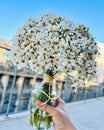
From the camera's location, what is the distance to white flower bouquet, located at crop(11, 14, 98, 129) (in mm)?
1132

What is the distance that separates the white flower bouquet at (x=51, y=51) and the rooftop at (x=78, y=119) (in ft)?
4.32

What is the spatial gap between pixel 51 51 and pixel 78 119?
87.3 inches

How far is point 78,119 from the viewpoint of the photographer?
125 inches

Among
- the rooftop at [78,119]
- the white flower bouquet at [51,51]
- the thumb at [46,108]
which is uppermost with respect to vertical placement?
the white flower bouquet at [51,51]

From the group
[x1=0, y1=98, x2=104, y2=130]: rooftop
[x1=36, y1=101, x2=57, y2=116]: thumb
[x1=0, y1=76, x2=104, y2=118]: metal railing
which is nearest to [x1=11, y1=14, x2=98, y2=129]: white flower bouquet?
[x1=36, y1=101, x2=57, y2=116]: thumb

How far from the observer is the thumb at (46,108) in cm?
118

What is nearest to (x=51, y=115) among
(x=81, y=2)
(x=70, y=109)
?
(x=70, y=109)

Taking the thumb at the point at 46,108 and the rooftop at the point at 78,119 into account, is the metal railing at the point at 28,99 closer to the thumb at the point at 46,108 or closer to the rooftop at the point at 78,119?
the rooftop at the point at 78,119

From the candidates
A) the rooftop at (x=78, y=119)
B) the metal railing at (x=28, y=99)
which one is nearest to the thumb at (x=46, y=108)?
the rooftop at (x=78, y=119)

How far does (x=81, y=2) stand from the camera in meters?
5.47

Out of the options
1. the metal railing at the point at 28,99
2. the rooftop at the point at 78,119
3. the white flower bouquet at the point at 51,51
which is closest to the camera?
the white flower bouquet at the point at 51,51

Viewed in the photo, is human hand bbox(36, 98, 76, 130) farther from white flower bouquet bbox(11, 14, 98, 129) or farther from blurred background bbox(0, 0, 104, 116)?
blurred background bbox(0, 0, 104, 116)

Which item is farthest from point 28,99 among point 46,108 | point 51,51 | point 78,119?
point 51,51

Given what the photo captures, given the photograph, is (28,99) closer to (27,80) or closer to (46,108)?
(27,80)
